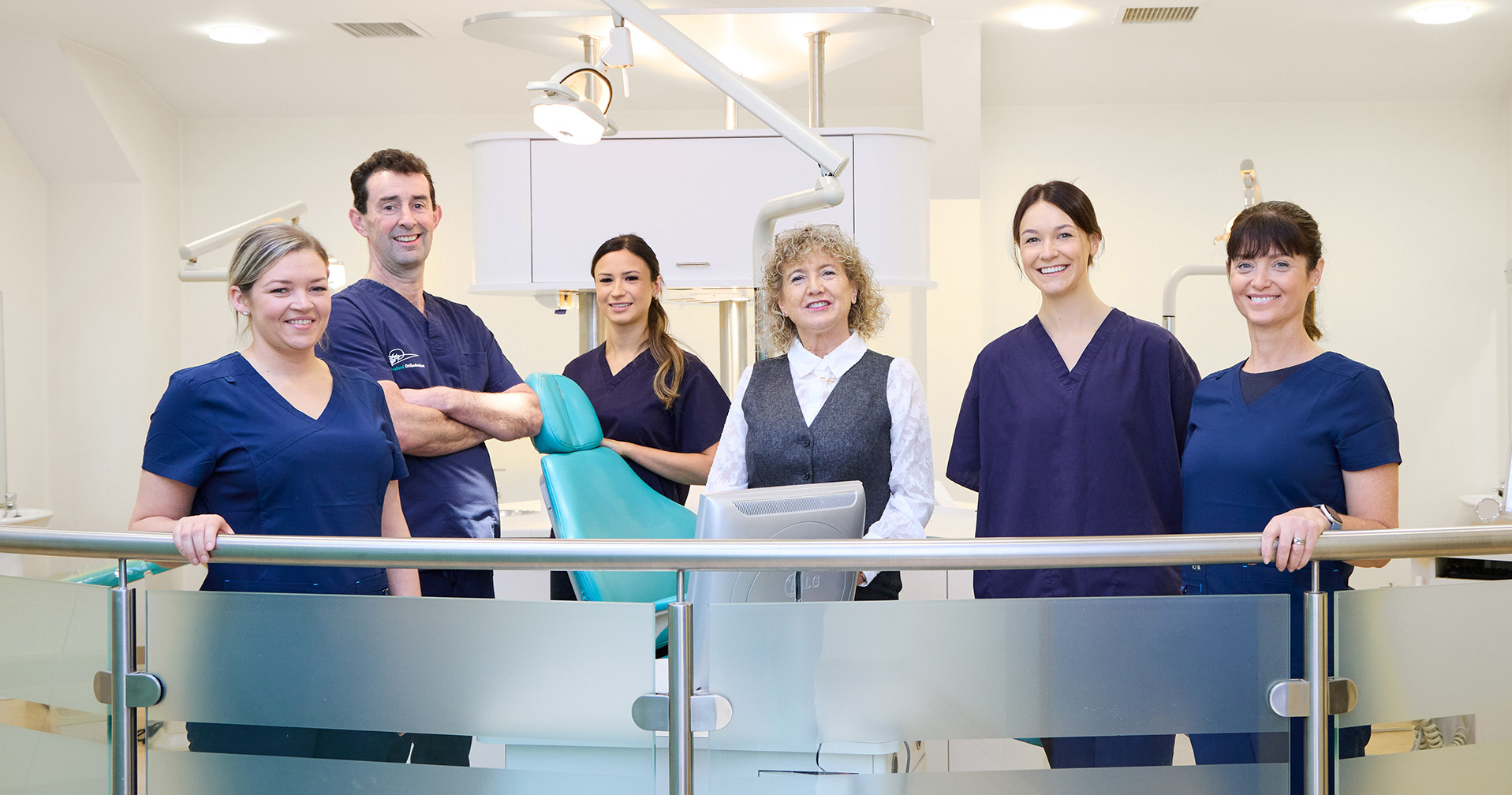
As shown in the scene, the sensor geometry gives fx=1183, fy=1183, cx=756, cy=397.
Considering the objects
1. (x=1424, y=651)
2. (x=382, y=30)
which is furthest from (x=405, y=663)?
(x=382, y=30)

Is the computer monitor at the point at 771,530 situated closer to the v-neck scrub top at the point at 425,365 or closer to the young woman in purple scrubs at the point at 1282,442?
the young woman in purple scrubs at the point at 1282,442

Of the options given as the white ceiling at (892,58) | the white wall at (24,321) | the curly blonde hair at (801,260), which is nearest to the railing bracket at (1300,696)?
the curly blonde hair at (801,260)

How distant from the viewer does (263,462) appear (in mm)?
1753

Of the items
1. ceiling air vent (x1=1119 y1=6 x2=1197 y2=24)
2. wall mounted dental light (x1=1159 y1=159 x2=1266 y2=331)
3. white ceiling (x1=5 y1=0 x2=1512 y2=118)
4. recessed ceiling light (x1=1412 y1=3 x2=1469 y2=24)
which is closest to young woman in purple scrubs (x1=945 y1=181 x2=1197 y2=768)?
wall mounted dental light (x1=1159 y1=159 x2=1266 y2=331)

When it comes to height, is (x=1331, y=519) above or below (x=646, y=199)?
below

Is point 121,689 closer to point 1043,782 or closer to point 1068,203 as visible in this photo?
point 1043,782

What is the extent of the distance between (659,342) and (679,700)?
1246mm

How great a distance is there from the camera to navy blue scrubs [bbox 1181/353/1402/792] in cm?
168

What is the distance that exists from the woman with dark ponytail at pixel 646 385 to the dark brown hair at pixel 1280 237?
3.74 ft

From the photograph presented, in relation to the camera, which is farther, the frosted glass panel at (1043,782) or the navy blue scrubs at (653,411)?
the navy blue scrubs at (653,411)

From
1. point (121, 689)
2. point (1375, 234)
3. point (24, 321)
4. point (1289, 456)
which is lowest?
point (121, 689)

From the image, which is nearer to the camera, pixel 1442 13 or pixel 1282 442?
pixel 1282 442

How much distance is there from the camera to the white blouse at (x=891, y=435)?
6.42ft

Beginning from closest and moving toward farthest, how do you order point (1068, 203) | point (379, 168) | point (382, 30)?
1. point (1068, 203)
2. point (379, 168)
3. point (382, 30)
